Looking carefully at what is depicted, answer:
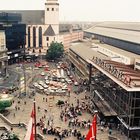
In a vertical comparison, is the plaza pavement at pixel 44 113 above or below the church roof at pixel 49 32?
below

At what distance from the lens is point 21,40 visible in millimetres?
135500

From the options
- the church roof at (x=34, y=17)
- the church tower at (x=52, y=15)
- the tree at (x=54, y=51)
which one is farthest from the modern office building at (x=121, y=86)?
the church roof at (x=34, y=17)

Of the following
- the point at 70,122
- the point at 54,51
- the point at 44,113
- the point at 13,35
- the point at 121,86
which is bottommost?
the point at 44,113

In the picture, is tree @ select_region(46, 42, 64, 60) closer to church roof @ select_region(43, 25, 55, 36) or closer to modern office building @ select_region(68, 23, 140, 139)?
church roof @ select_region(43, 25, 55, 36)

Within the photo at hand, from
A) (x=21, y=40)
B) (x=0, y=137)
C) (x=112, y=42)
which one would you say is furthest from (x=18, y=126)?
(x=21, y=40)

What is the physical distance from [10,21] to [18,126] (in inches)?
3293

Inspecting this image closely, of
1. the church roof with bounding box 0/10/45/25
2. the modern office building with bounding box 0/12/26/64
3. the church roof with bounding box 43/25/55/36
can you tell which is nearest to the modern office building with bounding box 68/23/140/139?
the modern office building with bounding box 0/12/26/64

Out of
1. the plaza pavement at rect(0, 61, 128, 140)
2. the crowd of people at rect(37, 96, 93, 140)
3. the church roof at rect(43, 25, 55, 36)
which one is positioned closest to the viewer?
the crowd of people at rect(37, 96, 93, 140)

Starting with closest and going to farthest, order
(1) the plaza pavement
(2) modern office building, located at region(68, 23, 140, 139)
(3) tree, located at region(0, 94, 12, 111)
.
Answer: (2) modern office building, located at region(68, 23, 140, 139)
(1) the plaza pavement
(3) tree, located at region(0, 94, 12, 111)

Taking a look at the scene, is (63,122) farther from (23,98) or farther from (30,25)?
(30,25)

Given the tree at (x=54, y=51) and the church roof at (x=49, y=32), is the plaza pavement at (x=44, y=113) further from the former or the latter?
the church roof at (x=49, y=32)

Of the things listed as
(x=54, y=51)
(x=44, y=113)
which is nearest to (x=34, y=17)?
(x=54, y=51)

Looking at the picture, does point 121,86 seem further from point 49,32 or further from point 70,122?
point 49,32

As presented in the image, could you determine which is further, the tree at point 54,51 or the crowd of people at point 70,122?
the tree at point 54,51
